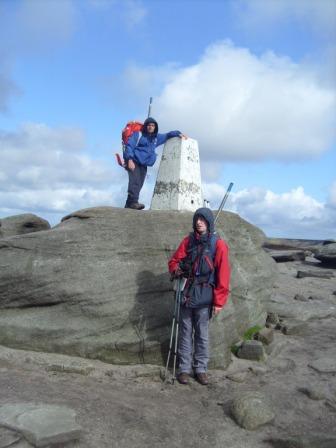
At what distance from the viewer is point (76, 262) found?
9.50 m

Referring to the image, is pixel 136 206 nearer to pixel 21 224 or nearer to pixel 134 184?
pixel 134 184

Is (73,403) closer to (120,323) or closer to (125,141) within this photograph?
(120,323)

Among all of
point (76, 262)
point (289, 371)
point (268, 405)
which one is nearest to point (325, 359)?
point (289, 371)

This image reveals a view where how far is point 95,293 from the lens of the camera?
9242 mm

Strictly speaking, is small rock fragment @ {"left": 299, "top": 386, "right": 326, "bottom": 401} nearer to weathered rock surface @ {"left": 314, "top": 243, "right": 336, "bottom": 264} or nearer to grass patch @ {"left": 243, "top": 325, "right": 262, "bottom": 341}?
grass patch @ {"left": 243, "top": 325, "right": 262, "bottom": 341}

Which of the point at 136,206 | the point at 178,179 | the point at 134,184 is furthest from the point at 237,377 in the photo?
the point at 134,184

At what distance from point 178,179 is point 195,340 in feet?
15.6

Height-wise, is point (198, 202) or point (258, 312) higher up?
point (198, 202)

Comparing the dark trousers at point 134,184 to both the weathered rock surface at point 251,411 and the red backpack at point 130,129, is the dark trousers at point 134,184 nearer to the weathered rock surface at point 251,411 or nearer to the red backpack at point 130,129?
the red backpack at point 130,129

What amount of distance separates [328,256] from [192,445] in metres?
23.2

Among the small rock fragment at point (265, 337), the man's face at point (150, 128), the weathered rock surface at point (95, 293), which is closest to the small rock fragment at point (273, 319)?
the small rock fragment at point (265, 337)

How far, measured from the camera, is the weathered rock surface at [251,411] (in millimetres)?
6855

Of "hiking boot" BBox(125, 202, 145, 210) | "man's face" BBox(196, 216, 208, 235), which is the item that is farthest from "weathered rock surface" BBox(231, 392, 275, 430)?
"hiking boot" BBox(125, 202, 145, 210)

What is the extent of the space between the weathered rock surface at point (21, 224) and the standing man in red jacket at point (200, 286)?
7.11 metres
